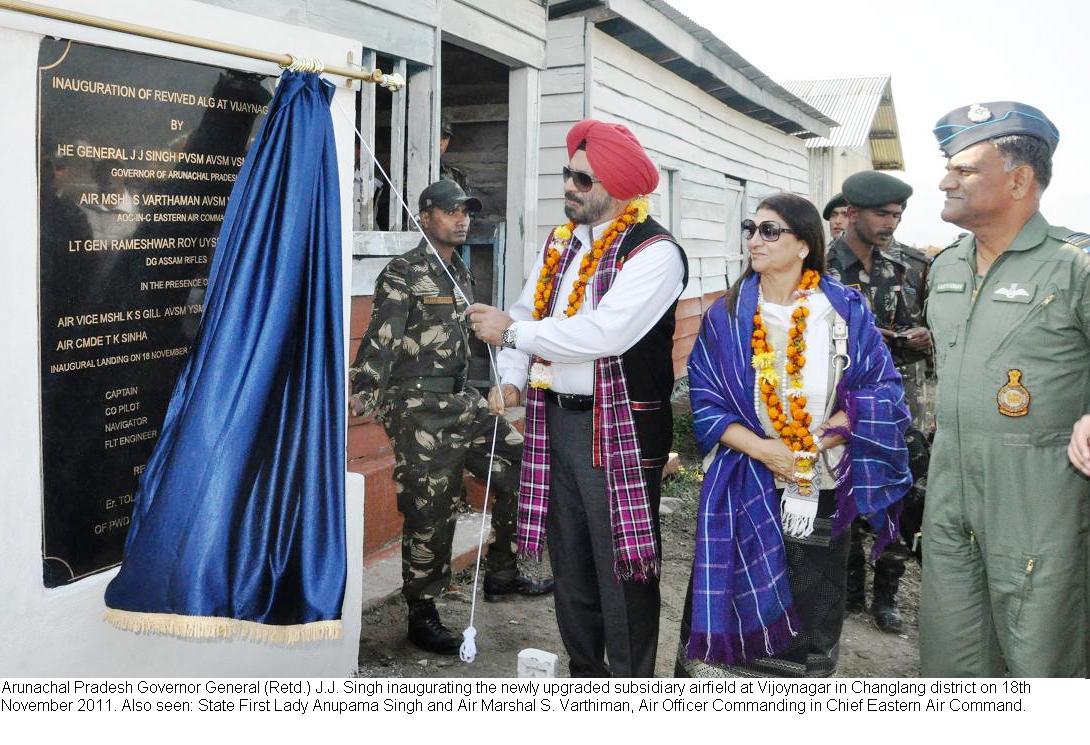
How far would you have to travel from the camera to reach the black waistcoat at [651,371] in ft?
10.5

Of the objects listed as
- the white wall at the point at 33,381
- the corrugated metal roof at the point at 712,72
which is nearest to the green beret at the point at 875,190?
the white wall at the point at 33,381

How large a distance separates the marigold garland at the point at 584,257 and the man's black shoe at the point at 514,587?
1991mm

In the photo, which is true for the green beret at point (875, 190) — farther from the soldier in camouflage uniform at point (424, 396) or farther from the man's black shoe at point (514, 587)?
the man's black shoe at point (514, 587)

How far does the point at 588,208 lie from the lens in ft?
10.8

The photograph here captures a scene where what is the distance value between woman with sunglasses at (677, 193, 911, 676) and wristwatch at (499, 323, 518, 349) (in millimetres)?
701

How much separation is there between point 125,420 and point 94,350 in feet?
0.76

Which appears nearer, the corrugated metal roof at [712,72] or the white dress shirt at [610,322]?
the white dress shirt at [610,322]

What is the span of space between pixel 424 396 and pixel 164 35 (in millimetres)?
2103

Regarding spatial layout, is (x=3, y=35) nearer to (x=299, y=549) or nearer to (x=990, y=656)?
(x=299, y=549)

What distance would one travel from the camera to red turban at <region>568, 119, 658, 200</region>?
3221 millimetres

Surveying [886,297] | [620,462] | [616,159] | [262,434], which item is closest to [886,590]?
[886,297]

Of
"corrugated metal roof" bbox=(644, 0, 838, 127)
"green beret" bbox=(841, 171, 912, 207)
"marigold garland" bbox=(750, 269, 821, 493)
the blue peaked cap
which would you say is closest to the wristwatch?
"marigold garland" bbox=(750, 269, 821, 493)

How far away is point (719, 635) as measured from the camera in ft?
9.98

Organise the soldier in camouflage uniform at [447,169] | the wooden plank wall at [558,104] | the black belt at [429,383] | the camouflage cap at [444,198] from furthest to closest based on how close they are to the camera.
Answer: the wooden plank wall at [558,104] < the soldier in camouflage uniform at [447,169] < the camouflage cap at [444,198] < the black belt at [429,383]
